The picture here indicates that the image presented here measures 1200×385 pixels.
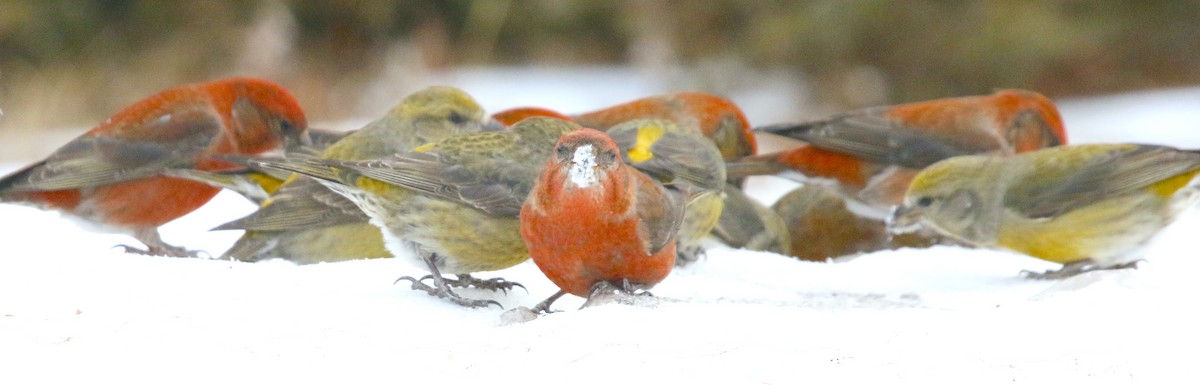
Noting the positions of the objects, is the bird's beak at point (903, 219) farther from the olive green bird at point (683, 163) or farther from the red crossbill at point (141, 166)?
the red crossbill at point (141, 166)

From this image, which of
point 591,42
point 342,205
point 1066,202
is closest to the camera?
point 342,205

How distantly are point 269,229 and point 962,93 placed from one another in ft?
34.3

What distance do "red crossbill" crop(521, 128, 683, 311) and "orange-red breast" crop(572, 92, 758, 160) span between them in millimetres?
2558

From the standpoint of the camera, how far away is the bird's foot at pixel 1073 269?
524cm

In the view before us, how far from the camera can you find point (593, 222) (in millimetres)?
3713

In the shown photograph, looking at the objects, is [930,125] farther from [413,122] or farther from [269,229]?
[269,229]

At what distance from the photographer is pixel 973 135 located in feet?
21.3

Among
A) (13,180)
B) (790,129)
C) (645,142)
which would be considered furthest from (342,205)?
(790,129)

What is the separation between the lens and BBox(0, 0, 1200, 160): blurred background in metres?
14.0

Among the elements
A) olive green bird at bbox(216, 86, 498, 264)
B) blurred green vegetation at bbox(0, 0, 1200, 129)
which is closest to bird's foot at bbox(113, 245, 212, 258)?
olive green bird at bbox(216, 86, 498, 264)

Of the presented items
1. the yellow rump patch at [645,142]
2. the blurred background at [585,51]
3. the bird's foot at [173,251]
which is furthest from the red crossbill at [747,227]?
the blurred background at [585,51]

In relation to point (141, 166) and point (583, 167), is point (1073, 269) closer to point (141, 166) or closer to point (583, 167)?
point (583, 167)

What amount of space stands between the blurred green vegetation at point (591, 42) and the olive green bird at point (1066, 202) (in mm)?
8822

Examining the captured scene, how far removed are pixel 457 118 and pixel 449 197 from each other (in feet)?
3.78
